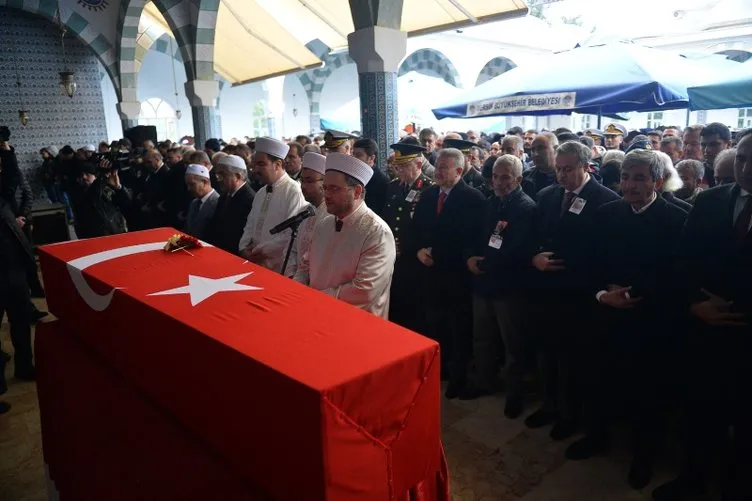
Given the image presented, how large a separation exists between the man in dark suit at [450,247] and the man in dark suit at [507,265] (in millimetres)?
141

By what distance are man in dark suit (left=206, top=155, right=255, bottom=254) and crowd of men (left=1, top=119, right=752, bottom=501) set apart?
1 centimetres

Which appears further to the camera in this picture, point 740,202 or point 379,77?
point 379,77

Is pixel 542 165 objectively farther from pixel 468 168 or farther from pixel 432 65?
pixel 432 65

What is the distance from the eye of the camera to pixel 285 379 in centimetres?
102

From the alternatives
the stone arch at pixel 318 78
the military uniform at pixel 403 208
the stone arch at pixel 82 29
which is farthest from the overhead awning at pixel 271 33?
the stone arch at pixel 318 78

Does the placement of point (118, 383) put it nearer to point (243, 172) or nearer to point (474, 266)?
point (474, 266)

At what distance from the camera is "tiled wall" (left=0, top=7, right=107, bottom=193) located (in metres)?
10.8

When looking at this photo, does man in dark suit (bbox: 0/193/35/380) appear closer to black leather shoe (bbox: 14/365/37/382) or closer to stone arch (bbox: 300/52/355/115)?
black leather shoe (bbox: 14/365/37/382)

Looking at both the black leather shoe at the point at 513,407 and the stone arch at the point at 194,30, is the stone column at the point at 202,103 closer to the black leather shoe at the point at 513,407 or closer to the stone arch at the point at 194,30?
the stone arch at the point at 194,30

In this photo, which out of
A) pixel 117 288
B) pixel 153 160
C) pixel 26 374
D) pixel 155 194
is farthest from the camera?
pixel 153 160

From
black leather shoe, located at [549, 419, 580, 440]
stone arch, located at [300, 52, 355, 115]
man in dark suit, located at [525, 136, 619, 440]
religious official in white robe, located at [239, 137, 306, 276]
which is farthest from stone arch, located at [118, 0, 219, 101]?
stone arch, located at [300, 52, 355, 115]

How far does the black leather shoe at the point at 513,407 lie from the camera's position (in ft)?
10.2

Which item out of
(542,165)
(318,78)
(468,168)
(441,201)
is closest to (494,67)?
(318,78)

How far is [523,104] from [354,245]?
3.76 meters
